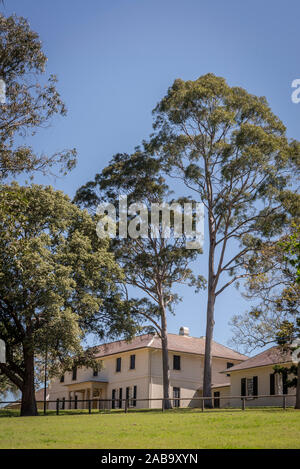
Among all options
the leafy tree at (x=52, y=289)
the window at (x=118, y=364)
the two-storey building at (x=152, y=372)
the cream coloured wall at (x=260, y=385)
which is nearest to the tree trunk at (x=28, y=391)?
the leafy tree at (x=52, y=289)

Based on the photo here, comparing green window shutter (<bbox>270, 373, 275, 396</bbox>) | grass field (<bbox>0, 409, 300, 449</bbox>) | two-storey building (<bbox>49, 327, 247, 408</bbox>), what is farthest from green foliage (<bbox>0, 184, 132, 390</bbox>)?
two-storey building (<bbox>49, 327, 247, 408</bbox>)

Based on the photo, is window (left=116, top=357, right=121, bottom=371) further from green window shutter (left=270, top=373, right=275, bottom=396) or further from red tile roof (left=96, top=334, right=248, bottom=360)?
green window shutter (left=270, top=373, right=275, bottom=396)

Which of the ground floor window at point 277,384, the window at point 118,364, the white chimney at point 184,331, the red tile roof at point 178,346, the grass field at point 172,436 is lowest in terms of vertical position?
the grass field at point 172,436

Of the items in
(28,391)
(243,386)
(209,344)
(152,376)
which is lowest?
(243,386)

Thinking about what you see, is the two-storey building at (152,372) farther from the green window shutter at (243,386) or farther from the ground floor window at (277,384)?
the ground floor window at (277,384)

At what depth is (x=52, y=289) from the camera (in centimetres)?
3114

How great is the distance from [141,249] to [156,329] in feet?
18.4

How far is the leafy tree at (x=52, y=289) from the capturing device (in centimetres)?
3077

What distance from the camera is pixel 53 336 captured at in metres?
30.7

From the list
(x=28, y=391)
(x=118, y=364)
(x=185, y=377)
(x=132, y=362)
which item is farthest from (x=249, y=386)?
(x=28, y=391)

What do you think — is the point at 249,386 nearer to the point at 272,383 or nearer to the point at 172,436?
the point at 272,383

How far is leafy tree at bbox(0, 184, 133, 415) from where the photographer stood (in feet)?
101
